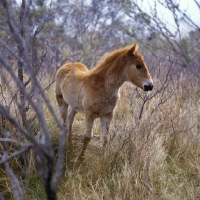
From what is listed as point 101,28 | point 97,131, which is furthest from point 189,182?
point 101,28

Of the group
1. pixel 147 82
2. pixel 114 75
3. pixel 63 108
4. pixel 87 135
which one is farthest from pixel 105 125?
pixel 63 108

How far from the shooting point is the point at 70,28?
1354 cm

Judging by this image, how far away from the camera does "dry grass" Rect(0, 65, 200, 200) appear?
3502 mm

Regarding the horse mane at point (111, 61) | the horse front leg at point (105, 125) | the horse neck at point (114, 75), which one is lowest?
the horse front leg at point (105, 125)

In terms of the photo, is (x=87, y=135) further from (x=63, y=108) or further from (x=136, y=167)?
(x=63, y=108)

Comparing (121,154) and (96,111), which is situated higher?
(96,111)

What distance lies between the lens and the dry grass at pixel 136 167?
350 cm

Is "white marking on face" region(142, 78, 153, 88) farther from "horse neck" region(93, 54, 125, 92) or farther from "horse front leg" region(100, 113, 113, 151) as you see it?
"horse front leg" region(100, 113, 113, 151)

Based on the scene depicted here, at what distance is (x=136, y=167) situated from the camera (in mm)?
3732

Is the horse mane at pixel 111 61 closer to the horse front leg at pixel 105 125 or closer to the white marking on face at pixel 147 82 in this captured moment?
the white marking on face at pixel 147 82

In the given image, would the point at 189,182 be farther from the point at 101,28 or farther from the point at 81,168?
the point at 101,28

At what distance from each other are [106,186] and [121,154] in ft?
1.67

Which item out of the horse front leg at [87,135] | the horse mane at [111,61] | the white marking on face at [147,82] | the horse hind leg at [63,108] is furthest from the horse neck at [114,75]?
the horse hind leg at [63,108]

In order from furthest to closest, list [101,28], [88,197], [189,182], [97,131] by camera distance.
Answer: [101,28] < [97,131] < [189,182] < [88,197]
